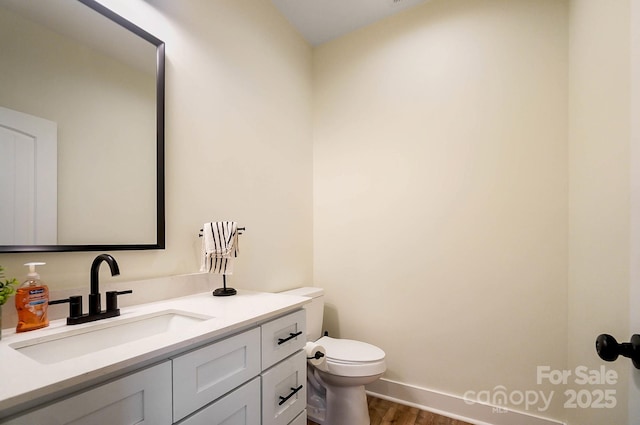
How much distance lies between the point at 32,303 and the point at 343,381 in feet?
4.54

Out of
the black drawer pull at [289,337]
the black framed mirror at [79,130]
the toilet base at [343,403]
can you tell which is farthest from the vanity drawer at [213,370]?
the toilet base at [343,403]

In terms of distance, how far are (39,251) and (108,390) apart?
58 cm

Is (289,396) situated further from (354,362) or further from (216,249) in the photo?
(216,249)

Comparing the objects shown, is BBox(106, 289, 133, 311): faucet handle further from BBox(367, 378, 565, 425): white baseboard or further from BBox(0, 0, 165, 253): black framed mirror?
BBox(367, 378, 565, 425): white baseboard

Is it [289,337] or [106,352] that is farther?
[289,337]

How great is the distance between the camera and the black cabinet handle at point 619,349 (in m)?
0.56

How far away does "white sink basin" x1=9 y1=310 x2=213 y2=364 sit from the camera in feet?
2.44

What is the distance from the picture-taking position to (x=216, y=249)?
4.19 feet

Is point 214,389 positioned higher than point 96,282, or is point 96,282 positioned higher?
point 96,282

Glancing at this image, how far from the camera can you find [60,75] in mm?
958

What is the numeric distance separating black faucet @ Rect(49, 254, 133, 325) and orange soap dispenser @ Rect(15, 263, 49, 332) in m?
0.03

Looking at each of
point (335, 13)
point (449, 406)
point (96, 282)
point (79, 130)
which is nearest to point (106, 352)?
point (96, 282)

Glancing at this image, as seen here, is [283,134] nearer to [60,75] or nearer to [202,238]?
[202,238]

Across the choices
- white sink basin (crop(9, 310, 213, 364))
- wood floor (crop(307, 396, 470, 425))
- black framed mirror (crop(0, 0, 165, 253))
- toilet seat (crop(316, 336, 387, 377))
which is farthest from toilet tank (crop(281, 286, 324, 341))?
black framed mirror (crop(0, 0, 165, 253))
